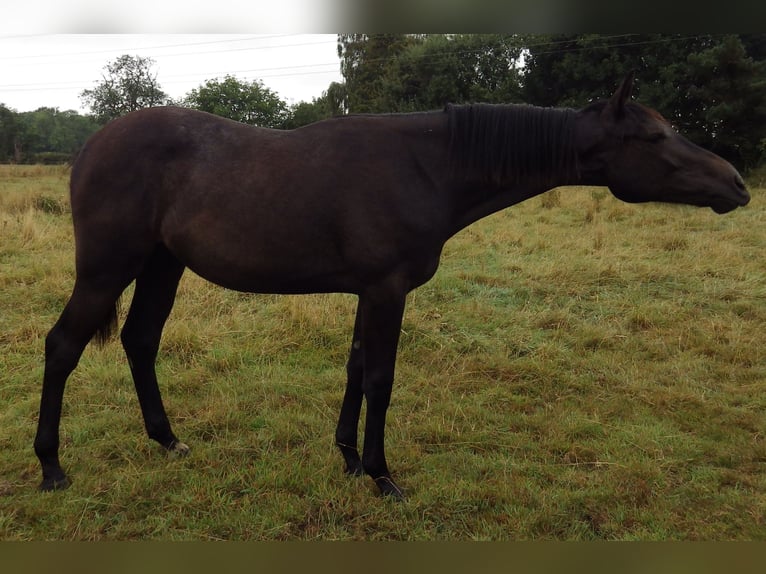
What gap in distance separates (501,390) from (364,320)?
203cm

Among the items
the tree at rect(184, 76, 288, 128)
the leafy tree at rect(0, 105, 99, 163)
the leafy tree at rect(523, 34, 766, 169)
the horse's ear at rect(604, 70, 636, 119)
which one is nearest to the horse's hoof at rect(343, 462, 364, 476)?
the horse's ear at rect(604, 70, 636, 119)

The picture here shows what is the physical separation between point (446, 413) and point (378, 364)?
133 cm

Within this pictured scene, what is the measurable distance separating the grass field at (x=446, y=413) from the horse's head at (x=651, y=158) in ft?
5.76

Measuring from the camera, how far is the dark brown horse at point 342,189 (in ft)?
9.62

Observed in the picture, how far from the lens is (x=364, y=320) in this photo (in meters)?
3.03

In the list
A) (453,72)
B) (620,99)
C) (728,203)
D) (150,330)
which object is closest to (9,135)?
(453,72)

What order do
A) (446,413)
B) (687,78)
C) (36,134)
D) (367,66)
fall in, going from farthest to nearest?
(367,66), (36,134), (687,78), (446,413)

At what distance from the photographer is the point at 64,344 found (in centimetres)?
312

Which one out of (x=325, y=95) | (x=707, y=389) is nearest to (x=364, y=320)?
(x=707, y=389)

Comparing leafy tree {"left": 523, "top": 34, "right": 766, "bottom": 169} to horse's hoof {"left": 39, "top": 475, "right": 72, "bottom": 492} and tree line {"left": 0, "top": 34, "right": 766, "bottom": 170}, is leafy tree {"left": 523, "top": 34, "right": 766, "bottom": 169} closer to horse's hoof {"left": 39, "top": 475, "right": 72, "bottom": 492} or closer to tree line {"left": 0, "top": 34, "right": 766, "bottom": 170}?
tree line {"left": 0, "top": 34, "right": 766, "bottom": 170}

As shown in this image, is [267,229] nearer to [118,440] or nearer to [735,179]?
[118,440]

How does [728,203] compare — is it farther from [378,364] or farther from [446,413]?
[446,413]

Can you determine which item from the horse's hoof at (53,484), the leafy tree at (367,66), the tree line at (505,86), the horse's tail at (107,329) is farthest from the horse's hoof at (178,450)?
the leafy tree at (367,66)

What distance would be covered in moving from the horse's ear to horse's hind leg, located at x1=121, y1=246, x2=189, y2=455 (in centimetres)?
283
